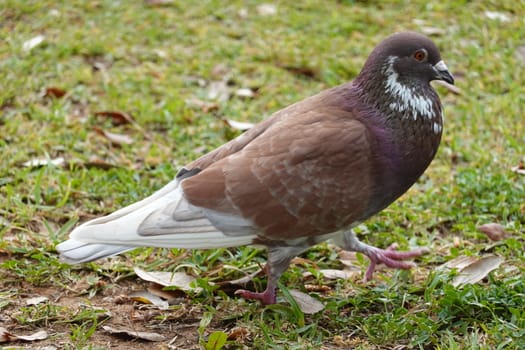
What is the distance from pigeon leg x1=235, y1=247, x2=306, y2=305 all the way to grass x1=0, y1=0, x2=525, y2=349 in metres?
0.06

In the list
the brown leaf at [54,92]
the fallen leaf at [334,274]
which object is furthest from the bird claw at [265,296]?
the brown leaf at [54,92]

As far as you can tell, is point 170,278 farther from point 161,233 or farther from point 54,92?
point 54,92

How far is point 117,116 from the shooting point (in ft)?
20.4

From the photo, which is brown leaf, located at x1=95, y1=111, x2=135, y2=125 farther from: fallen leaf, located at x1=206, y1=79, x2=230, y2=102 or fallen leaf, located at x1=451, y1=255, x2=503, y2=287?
fallen leaf, located at x1=451, y1=255, x2=503, y2=287

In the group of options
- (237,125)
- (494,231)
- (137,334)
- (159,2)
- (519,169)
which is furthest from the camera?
(159,2)

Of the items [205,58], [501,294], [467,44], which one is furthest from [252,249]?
[467,44]

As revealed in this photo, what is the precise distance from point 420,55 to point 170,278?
1.74 meters

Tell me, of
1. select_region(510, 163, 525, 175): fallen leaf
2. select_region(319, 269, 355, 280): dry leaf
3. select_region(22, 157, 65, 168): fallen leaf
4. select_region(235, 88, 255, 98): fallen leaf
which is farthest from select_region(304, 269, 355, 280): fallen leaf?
select_region(235, 88, 255, 98): fallen leaf

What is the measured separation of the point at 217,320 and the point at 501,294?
4.53 feet

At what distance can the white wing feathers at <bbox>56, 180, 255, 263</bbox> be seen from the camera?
4.02 metres

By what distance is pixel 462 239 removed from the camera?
4.93 m

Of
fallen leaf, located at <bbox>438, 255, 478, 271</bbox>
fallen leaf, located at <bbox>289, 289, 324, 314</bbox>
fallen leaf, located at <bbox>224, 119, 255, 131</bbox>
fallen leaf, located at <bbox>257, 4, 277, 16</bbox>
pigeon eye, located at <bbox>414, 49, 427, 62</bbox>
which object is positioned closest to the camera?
fallen leaf, located at <bbox>289, 289, 324, 314</bbox>

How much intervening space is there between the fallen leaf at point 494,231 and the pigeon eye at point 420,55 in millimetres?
1163

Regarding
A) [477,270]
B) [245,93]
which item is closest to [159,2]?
[245,93]
